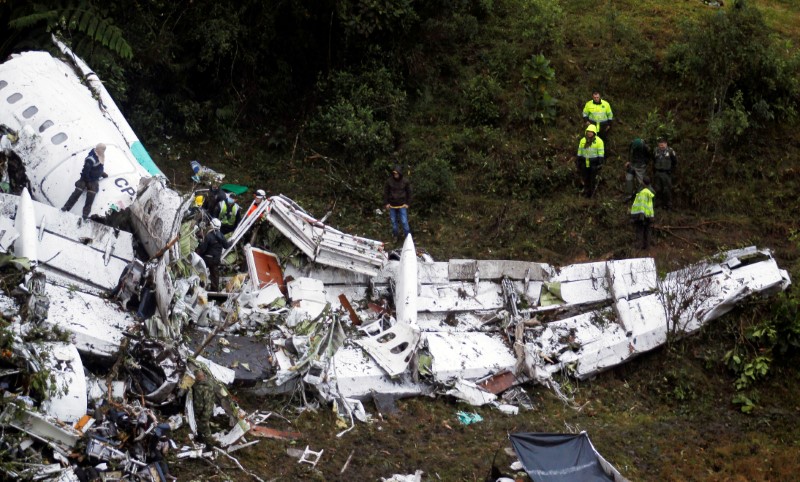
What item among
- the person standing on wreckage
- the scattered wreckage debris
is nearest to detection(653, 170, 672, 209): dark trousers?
the scattered wreckage debris

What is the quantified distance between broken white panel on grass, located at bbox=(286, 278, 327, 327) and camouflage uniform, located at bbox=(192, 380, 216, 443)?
2819mm

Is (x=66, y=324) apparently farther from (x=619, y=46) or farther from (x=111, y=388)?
(x=619, y=46)

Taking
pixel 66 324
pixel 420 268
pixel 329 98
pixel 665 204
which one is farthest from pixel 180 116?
pixel 665 204

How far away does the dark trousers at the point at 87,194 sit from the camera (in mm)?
15797

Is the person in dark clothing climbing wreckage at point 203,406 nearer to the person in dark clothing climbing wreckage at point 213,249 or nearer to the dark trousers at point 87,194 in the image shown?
the person in dark clothing climbing wreckage at point 213,249

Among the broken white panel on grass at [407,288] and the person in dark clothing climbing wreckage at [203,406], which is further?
the broken white panel on grass at [407,288]

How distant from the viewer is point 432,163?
2025cm

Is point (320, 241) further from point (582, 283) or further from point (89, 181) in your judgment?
point (582, 283)

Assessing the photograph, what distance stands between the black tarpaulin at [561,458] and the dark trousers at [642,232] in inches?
226

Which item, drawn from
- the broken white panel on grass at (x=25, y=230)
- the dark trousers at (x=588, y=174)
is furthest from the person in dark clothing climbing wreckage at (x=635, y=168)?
the broken white panel on grass at (x=25, y=230)

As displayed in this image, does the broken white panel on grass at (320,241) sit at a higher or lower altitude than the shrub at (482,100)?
lower

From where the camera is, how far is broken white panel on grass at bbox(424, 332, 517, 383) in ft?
49.7

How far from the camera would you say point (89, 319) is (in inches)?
545

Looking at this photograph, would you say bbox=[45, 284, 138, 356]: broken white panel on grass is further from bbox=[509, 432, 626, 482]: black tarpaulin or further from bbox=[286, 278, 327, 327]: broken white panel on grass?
bbox=[509, 432, 626, 482]: black tarpaulin
